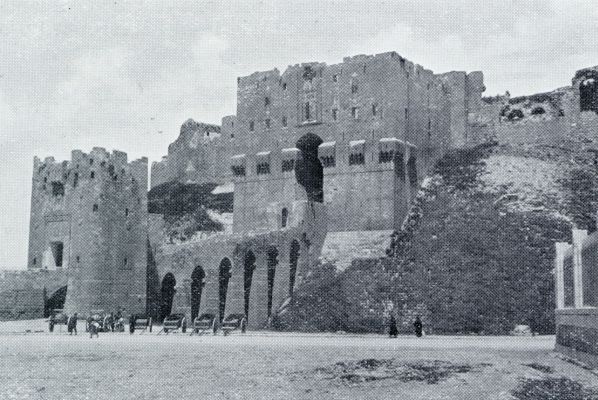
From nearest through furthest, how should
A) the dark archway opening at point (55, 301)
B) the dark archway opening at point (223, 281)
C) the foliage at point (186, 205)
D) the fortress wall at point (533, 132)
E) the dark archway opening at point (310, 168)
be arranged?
the dark archway opening at point (223, 281)
the dark archway opening at point (55, 301)
the dark archway opening at point (310, 168)
the fortress wall at point (533, 132)
the foliage at point (186, 205)

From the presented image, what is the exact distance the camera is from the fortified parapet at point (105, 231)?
48.0 m

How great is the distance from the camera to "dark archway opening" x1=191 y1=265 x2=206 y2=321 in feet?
165

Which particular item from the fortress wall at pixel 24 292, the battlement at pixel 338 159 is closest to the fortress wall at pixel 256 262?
the battlement at pixel 338 159

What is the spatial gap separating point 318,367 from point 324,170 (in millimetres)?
31774

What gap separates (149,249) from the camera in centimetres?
5225

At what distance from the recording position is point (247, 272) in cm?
4812

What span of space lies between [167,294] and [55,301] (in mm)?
6957

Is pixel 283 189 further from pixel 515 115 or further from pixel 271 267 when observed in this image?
pixel 515 115

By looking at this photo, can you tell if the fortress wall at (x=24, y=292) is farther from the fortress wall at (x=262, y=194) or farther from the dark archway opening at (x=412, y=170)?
the dark archway opening at (x=412, y=170)

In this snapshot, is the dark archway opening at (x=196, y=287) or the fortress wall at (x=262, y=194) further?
the fortress wall at (x=262, y=194)

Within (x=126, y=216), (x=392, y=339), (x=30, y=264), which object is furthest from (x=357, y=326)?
(x=30, y=264)

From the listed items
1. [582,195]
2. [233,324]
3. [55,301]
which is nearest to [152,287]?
[55,301]

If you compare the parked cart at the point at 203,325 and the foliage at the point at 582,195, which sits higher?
the foliage at the point at 582,195

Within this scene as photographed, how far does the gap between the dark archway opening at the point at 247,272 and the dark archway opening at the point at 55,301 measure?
12.5m
